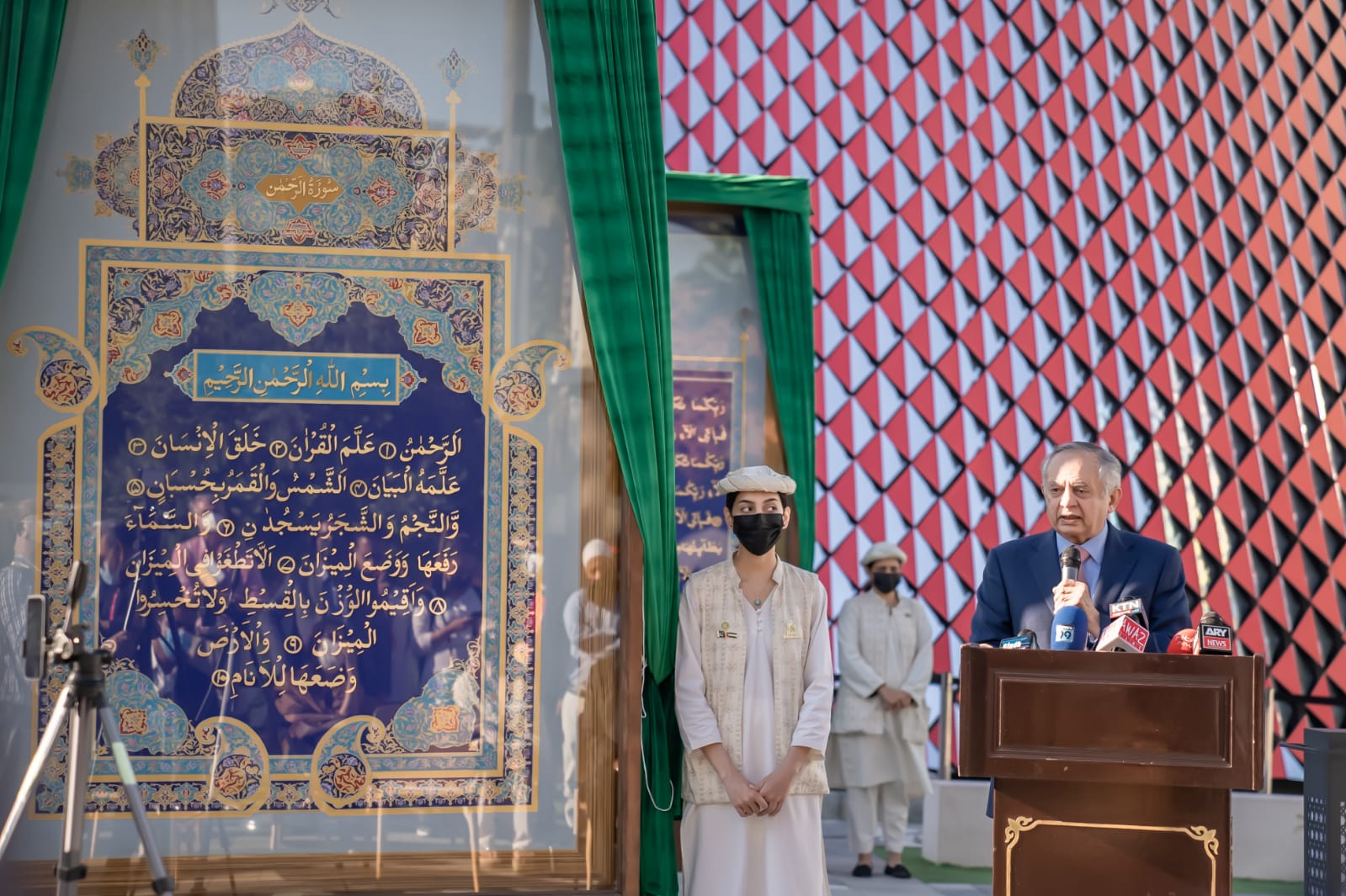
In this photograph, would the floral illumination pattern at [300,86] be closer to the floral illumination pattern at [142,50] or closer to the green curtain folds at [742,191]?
the floral illumination pattern at [142,50]

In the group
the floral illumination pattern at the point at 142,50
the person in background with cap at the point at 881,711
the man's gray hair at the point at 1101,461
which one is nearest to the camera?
the man's gray hair at the point at 1101,461

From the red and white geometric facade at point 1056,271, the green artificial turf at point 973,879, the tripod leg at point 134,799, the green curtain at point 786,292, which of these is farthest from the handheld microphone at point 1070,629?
the red and white geometric facade at point 1056,271

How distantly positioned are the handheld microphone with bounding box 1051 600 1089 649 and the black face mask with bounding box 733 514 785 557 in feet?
2.36

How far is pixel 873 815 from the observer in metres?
4.06

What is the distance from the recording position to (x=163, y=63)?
2.53 metres

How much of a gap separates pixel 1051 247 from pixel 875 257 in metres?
0.96

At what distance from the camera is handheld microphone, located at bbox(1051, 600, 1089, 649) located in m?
1.89

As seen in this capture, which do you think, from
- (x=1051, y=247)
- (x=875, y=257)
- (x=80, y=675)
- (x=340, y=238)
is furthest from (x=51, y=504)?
(x=1051, y=247)

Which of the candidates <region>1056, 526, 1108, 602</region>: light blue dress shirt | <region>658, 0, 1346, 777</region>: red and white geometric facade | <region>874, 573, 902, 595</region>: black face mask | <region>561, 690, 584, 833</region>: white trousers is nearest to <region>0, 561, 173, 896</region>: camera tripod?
<region>561, 690, 584, 833</region>: white trousers

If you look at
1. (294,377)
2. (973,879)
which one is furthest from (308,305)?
(973,879)

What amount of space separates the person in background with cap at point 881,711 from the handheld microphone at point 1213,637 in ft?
7.57

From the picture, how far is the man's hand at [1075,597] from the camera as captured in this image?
1924 millimetres

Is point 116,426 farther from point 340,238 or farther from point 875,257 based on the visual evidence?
point 875,257

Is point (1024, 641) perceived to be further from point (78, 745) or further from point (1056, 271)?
point (1056, 271)
